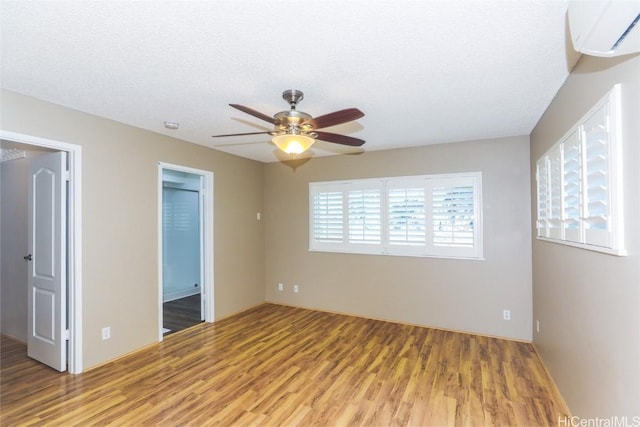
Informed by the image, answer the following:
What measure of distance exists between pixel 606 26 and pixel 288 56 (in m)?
1.54

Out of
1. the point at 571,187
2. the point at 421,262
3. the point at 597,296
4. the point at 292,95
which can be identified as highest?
the point at 292,95

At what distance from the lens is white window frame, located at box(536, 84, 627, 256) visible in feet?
4.87

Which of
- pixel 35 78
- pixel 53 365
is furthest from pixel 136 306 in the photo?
pixel 35 78

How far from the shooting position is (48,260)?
298 cm

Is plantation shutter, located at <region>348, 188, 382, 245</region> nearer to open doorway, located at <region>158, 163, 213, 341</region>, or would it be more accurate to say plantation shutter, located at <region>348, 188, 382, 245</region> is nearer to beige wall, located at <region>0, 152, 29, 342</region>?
open doorway, located at <region>158, 163, 213, 341</region>

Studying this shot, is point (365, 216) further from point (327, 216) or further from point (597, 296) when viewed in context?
point (597, 296)

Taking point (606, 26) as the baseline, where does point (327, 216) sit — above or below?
below

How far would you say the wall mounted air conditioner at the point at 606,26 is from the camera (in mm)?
1053

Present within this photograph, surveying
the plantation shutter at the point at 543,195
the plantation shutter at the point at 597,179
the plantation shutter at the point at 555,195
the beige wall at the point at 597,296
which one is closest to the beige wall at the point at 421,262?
the plantation shutter at the point at 543,195

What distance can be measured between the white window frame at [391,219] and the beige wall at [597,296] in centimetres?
106

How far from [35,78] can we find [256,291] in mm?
3910

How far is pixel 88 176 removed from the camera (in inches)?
118

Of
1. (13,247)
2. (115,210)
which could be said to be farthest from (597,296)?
(13,247)

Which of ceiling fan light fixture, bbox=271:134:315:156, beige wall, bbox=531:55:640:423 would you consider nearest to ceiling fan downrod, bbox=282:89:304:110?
ceiling fan light fixture, bbox=271:134:315:156
